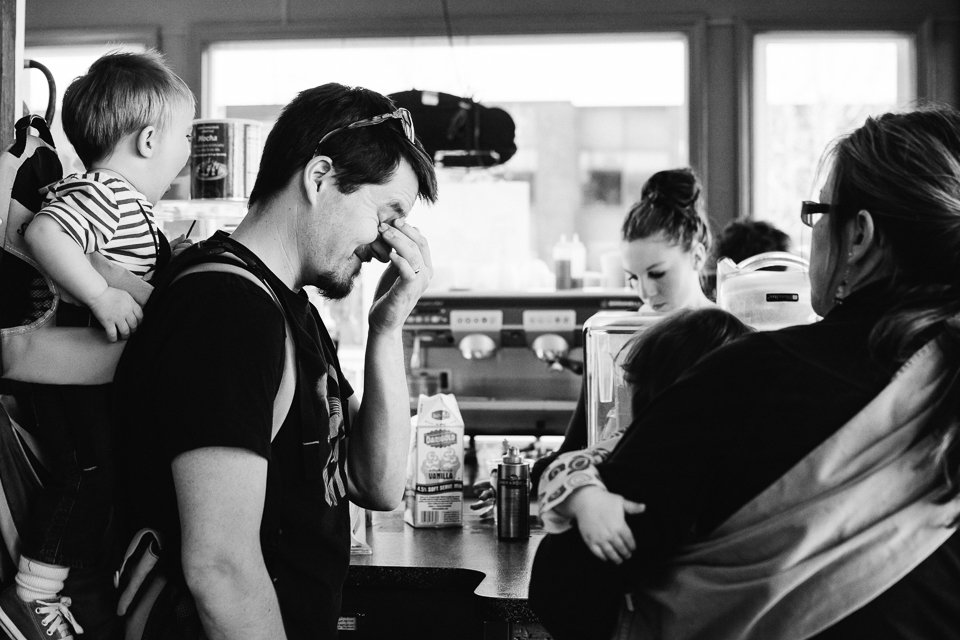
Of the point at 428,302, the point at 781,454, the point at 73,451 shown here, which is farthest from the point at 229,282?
the point at 428,302

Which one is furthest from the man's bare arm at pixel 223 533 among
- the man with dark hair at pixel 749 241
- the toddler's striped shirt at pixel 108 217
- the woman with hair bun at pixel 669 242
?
the man with dark hair at pixel 749 241

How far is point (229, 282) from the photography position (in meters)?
1.20

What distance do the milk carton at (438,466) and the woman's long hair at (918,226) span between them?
128cm

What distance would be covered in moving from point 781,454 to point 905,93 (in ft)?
16.3

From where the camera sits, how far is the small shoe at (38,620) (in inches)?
A: 51.3

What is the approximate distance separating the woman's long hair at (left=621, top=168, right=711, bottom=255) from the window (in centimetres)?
237

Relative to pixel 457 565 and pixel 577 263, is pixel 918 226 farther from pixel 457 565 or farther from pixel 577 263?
pixel 577 263

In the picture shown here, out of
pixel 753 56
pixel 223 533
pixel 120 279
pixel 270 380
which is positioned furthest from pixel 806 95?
pixel 223 533

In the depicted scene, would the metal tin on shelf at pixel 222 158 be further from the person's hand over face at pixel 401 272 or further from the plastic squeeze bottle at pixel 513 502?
the plastic squeeze bottle at pixel 513 502

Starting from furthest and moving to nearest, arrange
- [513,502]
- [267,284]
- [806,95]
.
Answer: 1. [806,95]
2. [513,502]
3. [267,284]

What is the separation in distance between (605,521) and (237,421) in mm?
456

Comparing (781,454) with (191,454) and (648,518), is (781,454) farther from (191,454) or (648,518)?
(191,454)

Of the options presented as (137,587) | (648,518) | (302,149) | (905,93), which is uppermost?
(905,93)

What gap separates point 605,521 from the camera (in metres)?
1.10
